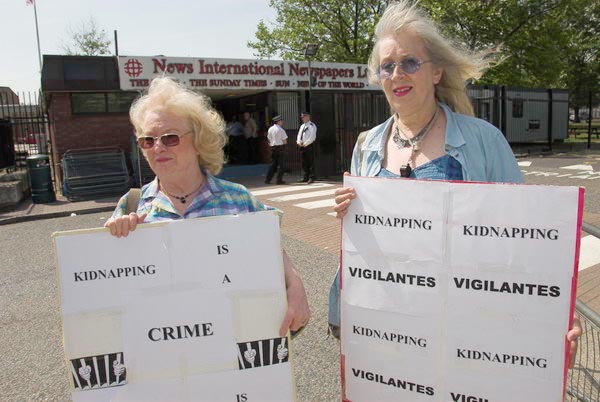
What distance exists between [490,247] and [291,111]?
15.6m

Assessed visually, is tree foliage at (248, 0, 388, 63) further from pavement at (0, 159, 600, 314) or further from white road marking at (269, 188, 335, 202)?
white road marking at (269, 188, 335, 202)

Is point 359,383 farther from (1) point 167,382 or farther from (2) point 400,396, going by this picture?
(1) point 167,382

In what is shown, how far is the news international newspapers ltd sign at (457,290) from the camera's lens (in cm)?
160

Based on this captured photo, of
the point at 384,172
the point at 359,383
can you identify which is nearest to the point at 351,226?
the point at 384,172

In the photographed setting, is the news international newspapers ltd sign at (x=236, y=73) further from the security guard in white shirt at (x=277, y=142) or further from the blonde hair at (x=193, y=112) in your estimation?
the blonde hair at (x=193, y=112)

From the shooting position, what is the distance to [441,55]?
197cm

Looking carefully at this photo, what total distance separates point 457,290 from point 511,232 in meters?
0.28

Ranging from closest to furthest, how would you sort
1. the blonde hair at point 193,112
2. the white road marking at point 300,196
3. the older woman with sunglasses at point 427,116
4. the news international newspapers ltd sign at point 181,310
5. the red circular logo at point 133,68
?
the news international newspapers ltd sign at point 181,310, the older woman with sunglasses at point 427,116, the blonde hair at point 193,112, the white road marking at point 300,196, the red circular logo at point 133,68

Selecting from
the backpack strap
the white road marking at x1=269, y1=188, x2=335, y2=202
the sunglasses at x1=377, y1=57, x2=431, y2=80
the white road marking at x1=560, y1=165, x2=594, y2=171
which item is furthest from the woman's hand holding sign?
the white road marking at x1=560, y1=165, x2=594, y2=171

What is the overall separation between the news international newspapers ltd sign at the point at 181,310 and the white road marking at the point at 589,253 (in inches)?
189

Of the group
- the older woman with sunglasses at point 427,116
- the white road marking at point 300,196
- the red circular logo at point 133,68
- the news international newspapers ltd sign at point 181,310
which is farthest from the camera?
the red circular logo at point 133,68

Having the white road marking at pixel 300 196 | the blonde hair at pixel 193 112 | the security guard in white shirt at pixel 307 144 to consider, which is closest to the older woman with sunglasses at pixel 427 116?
the blonde hair at pixel 193 112

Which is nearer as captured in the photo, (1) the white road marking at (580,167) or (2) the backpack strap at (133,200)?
(2) the backpack strap at (133,200)

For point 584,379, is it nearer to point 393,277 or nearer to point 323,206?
point 393,277
